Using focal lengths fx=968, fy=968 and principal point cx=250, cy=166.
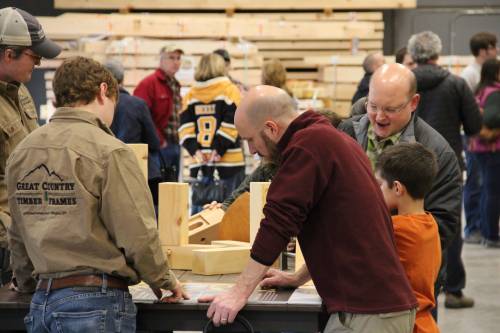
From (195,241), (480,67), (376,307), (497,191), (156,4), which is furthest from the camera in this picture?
(156,4)

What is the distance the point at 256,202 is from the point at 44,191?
1137mm

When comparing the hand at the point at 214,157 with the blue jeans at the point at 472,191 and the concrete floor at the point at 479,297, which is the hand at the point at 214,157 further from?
the blue jeans at the point at 472,191

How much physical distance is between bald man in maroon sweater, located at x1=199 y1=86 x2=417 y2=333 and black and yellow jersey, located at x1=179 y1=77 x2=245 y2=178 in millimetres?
5293

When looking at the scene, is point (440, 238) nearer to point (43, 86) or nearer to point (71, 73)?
point (71, 73)

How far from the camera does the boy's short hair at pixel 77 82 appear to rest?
3.52m

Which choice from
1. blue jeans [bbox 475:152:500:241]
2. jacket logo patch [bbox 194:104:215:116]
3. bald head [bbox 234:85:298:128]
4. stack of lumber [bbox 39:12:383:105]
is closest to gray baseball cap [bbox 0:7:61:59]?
bald head [bbox 234:85:298:128]

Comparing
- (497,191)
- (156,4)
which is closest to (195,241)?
(497,191)

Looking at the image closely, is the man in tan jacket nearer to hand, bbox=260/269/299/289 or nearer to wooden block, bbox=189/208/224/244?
hand, bbox=260/269/299/289

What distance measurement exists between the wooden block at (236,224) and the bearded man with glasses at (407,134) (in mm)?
654

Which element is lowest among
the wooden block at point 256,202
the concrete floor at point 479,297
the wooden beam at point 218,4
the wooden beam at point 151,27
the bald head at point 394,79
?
the concrete floor at point 479,297

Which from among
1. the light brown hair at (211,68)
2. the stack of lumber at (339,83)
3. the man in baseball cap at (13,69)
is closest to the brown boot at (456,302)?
the light brown hair at (211,68)

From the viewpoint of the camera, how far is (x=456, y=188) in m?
4.32

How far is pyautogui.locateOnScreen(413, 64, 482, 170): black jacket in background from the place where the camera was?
7.20 meters

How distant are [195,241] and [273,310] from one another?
1227 millimetres
